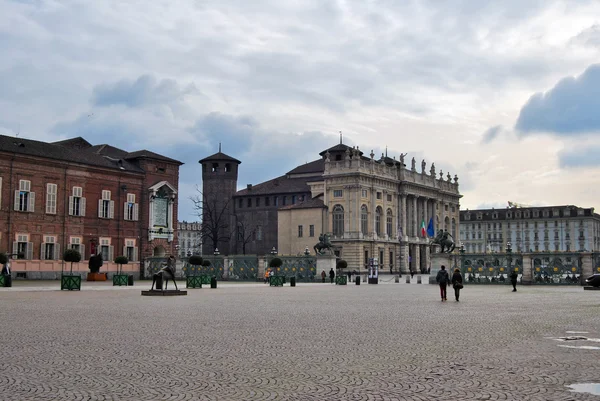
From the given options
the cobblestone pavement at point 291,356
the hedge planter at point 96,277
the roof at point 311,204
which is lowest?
the cobblestone pavement at point 291,356

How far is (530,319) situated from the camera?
61.6 feet

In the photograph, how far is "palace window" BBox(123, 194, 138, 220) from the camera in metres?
65.9

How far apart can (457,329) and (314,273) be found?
43.9 metres

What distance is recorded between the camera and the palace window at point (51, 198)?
192ft

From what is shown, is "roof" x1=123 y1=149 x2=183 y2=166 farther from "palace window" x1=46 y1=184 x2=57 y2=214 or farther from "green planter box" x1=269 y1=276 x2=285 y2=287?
"green planter box" x1=269 y1=276 x2=285 y2=287

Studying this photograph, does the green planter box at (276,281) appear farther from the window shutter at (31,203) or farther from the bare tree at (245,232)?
the bare tree at (245,232)

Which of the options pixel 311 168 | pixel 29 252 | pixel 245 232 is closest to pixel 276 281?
pixel 29 252

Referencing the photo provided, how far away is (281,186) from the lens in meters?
103

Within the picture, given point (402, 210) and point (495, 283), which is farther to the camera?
point (402, 210)

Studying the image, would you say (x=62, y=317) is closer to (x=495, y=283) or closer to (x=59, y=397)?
(x=59, y=397)

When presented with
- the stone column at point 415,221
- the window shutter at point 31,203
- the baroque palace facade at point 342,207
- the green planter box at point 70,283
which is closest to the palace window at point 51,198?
the window shutter at point 31,203

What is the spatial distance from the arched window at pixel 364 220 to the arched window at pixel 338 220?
2.46 m

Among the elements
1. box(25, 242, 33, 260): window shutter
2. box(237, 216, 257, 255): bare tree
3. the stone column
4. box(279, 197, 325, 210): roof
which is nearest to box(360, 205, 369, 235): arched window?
box(279, 197, 325, 210): roof

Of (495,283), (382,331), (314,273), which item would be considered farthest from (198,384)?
(314,273)
